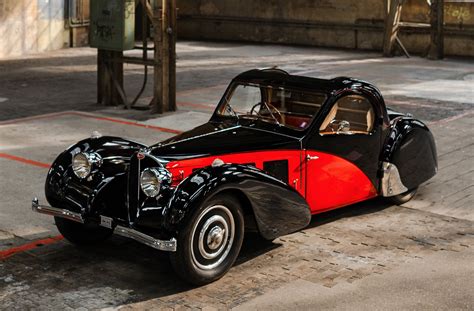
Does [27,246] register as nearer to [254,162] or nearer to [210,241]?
[210,241]

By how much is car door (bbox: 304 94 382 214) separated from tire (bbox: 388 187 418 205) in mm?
420

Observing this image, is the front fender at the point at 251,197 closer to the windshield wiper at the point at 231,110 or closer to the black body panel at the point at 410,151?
the windshield wiper at the point at 231,110

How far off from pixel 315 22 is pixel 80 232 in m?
20.4

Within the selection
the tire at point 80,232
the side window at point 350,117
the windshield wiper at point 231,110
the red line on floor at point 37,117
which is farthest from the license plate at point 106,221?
the red line on floor at point 37,117

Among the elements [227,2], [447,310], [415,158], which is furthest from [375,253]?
[227,2]

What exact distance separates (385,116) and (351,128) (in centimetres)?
49

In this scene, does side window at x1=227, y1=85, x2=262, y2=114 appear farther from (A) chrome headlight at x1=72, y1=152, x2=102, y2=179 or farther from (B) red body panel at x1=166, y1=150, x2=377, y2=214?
(A) chrome headlight at x1=72, y1=152, x2=102, y2=179

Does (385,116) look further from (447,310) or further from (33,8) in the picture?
(33,8)

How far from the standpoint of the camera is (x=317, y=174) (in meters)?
7.23

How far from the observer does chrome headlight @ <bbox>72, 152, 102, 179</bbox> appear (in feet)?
22.0

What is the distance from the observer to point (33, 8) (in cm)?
2238

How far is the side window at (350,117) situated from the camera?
743 centimetres

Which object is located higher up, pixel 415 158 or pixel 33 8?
pixel 33 8

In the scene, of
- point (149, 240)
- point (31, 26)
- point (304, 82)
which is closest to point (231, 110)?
point (304, 82)
